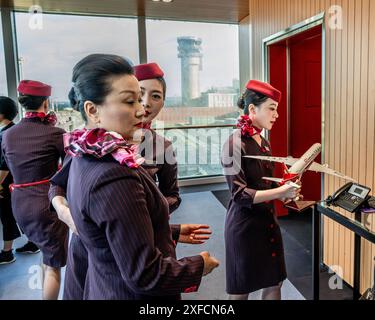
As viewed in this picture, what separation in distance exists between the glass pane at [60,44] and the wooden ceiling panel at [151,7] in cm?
18

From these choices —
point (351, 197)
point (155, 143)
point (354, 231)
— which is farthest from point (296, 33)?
point (155, 143)

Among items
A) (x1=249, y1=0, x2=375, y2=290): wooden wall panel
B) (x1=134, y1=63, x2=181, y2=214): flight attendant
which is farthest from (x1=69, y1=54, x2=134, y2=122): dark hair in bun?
(x1=249, y1=0, x2=375, y2=290): wooden wall panel

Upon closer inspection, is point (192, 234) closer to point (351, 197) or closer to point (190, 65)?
point (351, 197)

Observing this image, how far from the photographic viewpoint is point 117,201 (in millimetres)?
716

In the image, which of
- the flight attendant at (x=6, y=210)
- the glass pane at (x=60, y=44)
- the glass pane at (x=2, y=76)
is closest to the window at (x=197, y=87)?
the glass pane at (x=60, y=44)

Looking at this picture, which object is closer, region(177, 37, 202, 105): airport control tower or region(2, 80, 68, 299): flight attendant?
region(2, 80, 68, 299): flight attendant

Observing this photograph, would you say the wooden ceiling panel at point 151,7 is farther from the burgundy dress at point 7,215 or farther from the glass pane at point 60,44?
the burgundy dress at point 7,215

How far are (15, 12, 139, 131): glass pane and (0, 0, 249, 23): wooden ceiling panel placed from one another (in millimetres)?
183

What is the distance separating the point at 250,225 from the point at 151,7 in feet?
11.4

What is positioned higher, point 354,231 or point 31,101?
point 31,101

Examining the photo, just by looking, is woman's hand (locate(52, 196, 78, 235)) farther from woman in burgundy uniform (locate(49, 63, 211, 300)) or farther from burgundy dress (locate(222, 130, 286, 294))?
burgundy dress (locate(222, 130, 286, 294))

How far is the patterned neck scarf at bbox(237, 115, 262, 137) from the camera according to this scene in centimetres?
170

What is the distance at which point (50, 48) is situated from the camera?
4.31 metres

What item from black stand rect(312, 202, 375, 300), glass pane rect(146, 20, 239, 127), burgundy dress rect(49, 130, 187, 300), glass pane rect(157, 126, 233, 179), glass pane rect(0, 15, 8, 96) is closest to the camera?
burgundy dress rect(49, 130, 187, 300)
